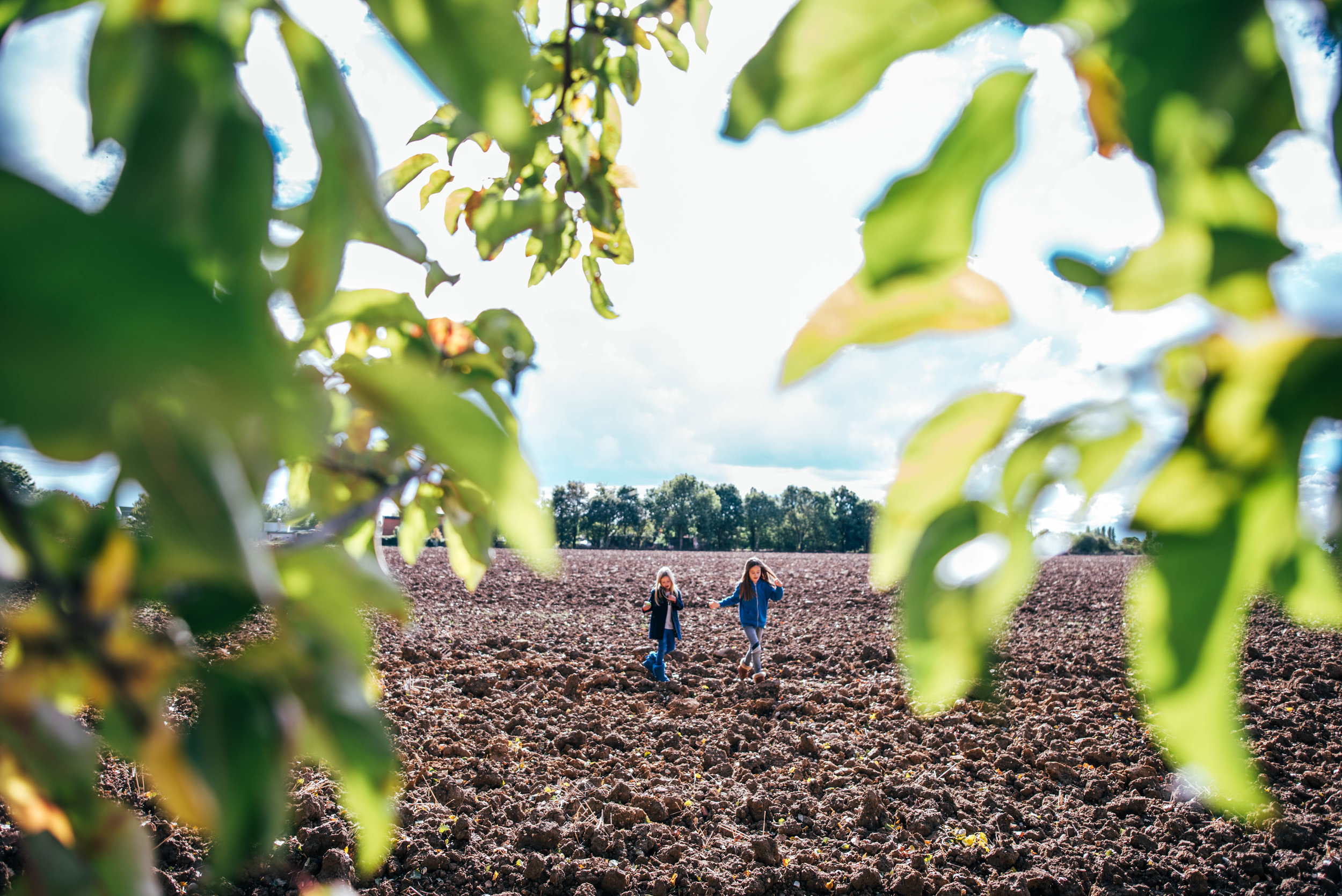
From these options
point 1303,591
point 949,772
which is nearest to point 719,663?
point 949,772

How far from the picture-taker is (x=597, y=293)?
1.62 m

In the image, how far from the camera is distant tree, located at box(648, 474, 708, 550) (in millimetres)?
59281

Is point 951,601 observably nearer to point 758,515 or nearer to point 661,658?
point 661,658

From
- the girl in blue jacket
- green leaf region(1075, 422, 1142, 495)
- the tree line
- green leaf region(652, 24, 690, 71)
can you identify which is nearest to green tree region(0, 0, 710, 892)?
green leaf region(1075, 422, 1142, 495)

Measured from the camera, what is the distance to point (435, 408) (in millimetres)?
399

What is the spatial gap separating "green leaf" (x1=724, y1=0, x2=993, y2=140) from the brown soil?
3920 millimetres

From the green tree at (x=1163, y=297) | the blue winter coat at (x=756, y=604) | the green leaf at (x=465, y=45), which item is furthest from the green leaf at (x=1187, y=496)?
the blue winter coat at (x=756, y=604)

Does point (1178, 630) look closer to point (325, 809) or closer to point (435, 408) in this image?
point (435, 408)

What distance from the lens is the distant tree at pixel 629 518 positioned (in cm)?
5656

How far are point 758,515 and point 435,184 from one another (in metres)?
59.5

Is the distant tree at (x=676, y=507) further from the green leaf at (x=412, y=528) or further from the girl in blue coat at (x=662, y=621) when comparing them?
the green leaf at (x=412, y=528)

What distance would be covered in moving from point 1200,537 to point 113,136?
762mm

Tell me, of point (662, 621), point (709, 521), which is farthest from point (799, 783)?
point (709, 521)

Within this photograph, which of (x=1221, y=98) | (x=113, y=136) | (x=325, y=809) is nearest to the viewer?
(x=1221, y=98)
